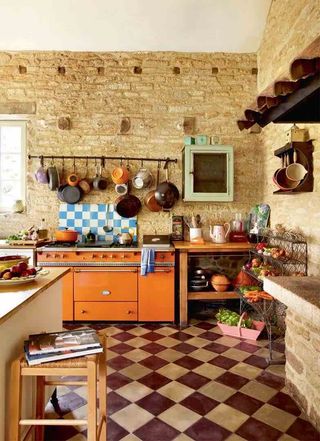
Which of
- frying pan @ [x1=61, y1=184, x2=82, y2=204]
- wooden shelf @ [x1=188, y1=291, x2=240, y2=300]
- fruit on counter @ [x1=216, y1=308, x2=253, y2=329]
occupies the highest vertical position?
frying pan @ [x1=61, y1=184, x2=82, y2=204]

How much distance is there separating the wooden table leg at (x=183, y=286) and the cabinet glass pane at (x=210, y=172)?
3.28 ft

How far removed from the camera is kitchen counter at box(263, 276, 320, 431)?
2.00 metres

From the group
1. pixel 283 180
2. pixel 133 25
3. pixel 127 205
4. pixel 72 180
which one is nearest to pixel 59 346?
pixel 283 180

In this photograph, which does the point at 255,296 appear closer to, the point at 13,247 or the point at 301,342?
the point at 301,342

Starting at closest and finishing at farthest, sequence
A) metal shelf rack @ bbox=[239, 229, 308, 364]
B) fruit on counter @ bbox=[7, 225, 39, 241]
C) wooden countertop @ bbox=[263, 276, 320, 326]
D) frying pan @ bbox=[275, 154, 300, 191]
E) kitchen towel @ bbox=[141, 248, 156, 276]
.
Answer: wooden countertop @ bbox=[263, 276, 320, 326]
metal shelf rack @ bbox=[239, 229, 308, 364]
frying pan @ bbox=[275, 154, 300, 191]
kitchen towel @ bbox=[141, 248, 156, 276]
fruit on counter @ bbox=[7, 225, 39, 241]

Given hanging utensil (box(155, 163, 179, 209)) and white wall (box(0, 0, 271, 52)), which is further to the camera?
hanging utensil (box(155, 163, 179, 209))

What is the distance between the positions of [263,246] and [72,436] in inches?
105

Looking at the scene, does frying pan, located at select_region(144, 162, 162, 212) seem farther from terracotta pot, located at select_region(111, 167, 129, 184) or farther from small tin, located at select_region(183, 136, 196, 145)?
small tin, located at select_region(183, 136, 196, 145)

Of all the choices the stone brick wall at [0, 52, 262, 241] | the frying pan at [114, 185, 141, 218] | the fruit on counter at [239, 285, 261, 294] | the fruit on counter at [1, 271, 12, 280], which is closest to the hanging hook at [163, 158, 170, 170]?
the stone brick wall at [0, 52, 262, 241]

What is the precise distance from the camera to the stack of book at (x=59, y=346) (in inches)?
65.1

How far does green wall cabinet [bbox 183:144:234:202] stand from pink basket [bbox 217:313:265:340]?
165 centimetres

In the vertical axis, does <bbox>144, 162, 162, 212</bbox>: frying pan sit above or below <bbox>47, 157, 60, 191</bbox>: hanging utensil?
below

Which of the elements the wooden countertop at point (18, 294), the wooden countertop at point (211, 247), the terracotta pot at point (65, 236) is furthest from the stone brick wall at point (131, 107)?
the wooden countertop at point (18, 294)

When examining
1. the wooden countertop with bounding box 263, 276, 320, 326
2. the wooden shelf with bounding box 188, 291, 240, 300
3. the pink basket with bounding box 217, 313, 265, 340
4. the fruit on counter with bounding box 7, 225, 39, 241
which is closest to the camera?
the wooden countertop with bounding box 263, 276, 320, 326
